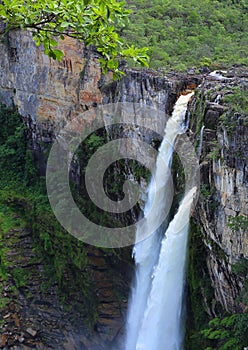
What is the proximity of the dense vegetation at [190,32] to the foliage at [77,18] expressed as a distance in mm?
8962

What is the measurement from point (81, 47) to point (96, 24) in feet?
32.1

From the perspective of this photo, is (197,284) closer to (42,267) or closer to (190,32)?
(42,267)

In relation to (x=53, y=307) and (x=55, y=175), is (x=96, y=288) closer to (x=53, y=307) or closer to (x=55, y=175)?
(x=53, y=307)

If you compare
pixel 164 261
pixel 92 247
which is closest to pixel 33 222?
pixel 92 247

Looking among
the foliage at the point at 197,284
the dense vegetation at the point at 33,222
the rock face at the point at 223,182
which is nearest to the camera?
the rock face at the point at 223,182

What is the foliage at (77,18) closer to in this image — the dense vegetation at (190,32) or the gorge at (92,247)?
the gorge at (92,247)

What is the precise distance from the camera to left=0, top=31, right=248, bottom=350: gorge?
8.71 m

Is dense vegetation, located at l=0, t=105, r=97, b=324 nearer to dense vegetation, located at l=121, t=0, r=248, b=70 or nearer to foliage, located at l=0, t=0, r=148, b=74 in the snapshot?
dense vegetation, located at l=121, t=0, r=248, b=70

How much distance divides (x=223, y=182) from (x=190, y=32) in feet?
26.7

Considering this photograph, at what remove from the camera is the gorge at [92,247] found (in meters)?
8.71

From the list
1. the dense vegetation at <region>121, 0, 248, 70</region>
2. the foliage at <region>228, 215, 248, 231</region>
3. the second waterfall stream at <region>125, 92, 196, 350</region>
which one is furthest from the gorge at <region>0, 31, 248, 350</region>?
the dense vegetation at <region>121, 0, 248, 70</region>

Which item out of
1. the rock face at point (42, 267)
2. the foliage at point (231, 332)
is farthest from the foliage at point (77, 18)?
the rock face at point (42, 267)

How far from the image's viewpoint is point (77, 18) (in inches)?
146

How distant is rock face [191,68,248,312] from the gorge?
0.02m
